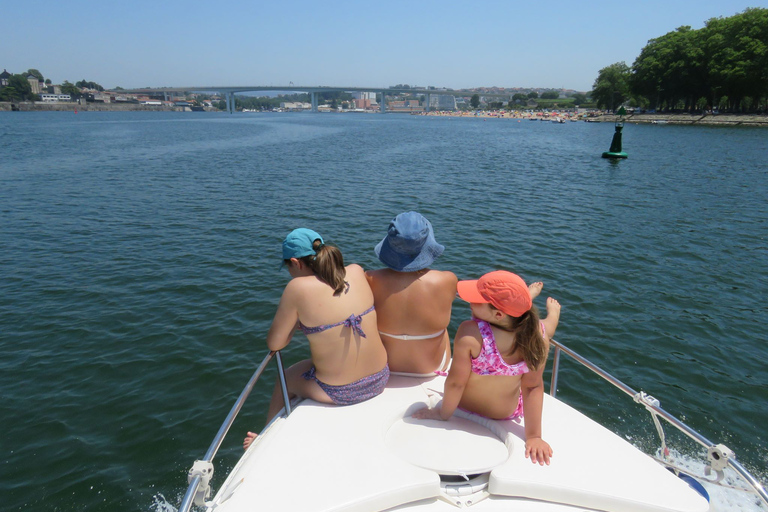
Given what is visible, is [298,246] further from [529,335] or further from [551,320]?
[551,320]

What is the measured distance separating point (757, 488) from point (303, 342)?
6231 mm

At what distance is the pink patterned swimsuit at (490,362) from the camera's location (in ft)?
9.46

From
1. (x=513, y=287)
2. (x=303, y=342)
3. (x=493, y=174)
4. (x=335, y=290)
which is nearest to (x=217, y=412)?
(x=303, y=342)

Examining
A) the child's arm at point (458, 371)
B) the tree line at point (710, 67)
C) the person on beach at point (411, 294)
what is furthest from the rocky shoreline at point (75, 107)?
the child's arm at point (458, 371)

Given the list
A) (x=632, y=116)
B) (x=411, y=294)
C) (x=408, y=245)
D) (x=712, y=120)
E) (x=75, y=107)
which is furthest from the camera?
(x=75, y=107)

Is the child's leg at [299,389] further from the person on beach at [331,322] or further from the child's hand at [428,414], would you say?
the child's hand at [428,414]

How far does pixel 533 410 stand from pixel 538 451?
0.24 m

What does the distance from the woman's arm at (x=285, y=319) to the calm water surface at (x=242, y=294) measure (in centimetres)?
263

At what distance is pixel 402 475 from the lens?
262 centimetres

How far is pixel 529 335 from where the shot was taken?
2.82 m

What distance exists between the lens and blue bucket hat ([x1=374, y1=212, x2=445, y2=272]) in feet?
11.5

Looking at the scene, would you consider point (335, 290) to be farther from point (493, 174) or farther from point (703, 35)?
point (703, 35)

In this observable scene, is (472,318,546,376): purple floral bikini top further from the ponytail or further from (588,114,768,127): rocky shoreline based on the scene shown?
(588,114,768,127): rocky shoreline

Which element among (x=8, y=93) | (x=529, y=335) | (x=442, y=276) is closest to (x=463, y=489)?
(x=529, y=335)
